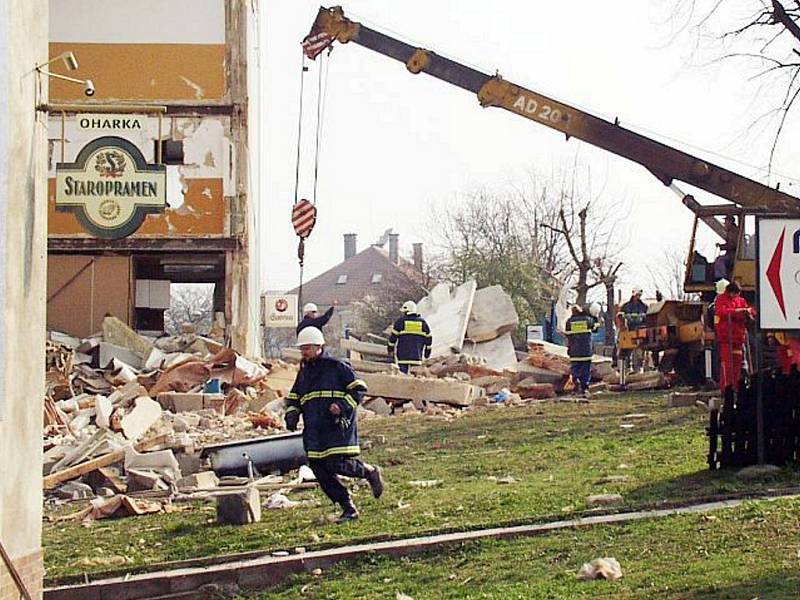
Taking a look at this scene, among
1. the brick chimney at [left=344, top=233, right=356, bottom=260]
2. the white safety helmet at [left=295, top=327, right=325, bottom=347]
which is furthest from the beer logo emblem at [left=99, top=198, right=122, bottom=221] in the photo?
the brick chimney at [left=344, top=233, right=356, bottom=260]

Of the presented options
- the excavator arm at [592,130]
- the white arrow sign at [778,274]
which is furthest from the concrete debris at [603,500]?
the excavator arm at [592,130]

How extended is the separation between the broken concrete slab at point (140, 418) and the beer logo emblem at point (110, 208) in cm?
903

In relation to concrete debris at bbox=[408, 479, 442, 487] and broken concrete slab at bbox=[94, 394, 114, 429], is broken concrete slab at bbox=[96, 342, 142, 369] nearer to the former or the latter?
broken concrete slab at bbox=[94, 394, 114, 429]

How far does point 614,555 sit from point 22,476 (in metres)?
4.11

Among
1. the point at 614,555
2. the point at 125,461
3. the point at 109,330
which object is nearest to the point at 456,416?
the point at 125,461

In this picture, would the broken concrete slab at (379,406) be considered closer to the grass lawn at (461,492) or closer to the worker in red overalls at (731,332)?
the grass lawn at (461,492)

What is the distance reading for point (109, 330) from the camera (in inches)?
1118

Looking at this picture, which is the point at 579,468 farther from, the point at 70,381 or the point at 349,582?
the point at 70,381

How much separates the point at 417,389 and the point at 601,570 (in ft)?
46.9

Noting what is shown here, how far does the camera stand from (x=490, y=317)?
32.9 metres

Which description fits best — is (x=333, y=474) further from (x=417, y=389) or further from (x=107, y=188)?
(x=417, y=389)

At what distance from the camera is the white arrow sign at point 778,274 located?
38.4 ft

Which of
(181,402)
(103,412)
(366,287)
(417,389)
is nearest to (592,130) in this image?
(417,389)

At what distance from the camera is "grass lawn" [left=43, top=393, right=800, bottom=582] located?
1123cm
